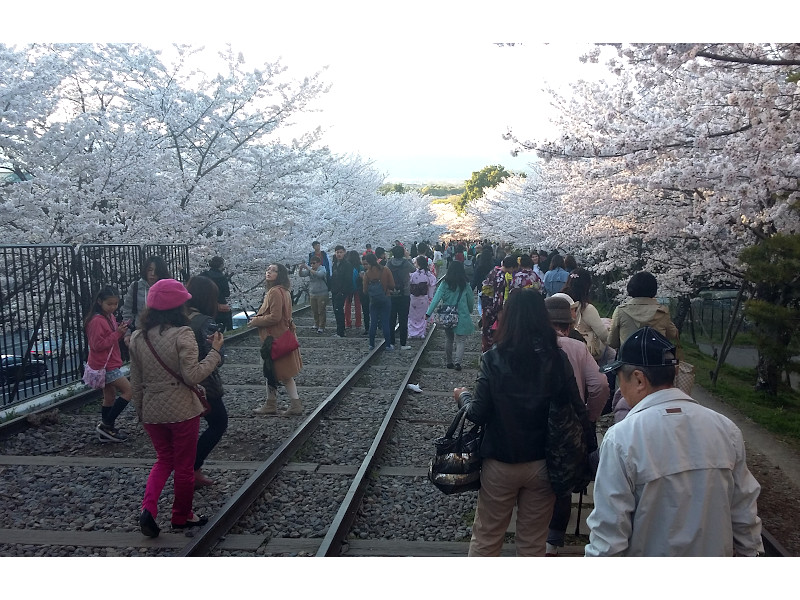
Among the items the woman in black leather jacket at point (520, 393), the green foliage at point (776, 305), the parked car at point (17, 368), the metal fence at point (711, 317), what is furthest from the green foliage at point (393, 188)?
the woman in black leather jacket at point (520, 393)

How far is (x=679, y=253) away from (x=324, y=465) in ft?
24.9

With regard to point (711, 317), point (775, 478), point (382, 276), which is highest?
point (382, 276)

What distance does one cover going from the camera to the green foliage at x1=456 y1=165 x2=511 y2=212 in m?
56.2

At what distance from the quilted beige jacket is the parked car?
193 inches

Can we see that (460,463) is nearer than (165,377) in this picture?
Yes

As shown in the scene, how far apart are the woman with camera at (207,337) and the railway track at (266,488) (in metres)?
0.52

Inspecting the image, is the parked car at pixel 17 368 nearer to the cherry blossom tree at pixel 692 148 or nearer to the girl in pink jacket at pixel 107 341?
the girl in pink jacket at pixel 107 341

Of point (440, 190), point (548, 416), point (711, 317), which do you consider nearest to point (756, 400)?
point (548, 416)

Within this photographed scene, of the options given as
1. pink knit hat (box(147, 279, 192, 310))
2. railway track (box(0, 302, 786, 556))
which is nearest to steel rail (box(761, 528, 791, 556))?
railway track (box(0, 302, 786, 556))

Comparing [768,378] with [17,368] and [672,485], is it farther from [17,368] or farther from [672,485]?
[17,368]

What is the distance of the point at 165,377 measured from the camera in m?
4.88

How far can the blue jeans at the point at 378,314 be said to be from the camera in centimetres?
1346

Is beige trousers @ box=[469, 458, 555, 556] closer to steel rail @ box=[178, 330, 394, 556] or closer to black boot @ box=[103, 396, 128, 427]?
steel rail @ box=[178, 330, 394, 556]

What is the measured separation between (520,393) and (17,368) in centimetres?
776
